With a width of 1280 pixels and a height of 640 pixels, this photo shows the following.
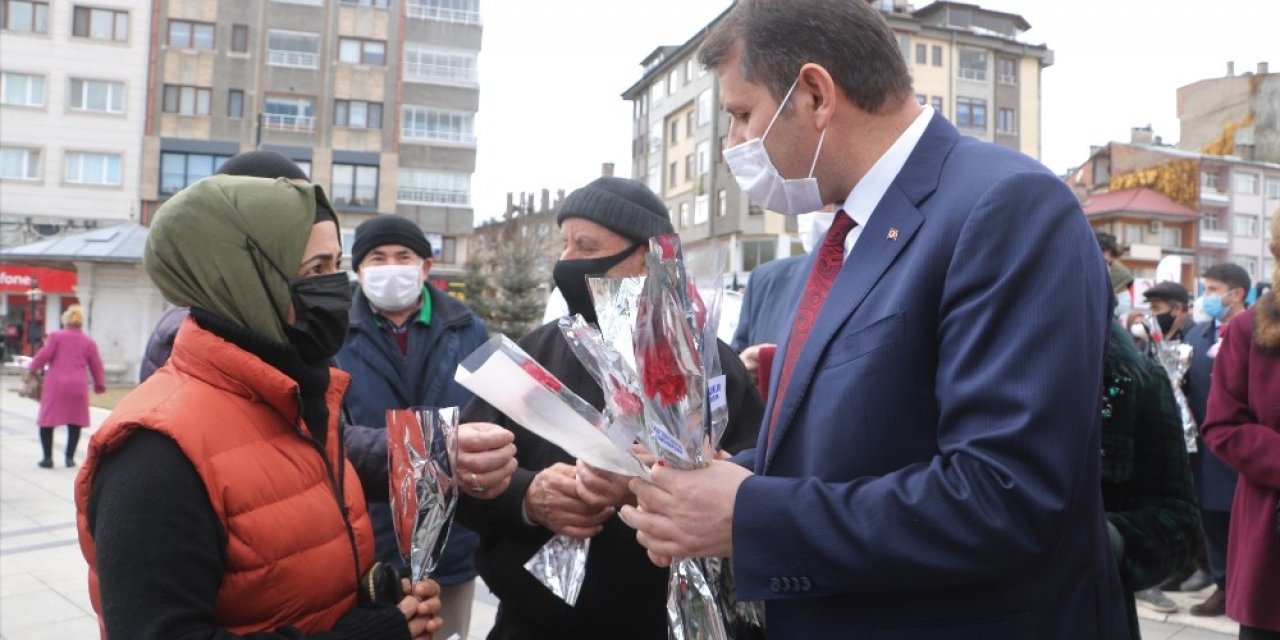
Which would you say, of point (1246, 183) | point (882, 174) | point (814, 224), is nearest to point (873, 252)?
point (882, 174)

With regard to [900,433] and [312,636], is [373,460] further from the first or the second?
[900,433]

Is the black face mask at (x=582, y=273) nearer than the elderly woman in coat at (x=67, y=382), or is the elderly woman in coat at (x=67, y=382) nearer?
the black face mask at (x=582, y=273)

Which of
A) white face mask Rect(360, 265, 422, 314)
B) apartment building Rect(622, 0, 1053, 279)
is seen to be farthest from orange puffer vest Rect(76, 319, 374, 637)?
apartment building Rect(622, 0, 1053, 279)

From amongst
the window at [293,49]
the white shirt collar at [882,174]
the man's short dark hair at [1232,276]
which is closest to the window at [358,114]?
the window at [293,49]

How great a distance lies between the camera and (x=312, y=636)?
6.37 ft

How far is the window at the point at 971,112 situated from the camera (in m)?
50.0

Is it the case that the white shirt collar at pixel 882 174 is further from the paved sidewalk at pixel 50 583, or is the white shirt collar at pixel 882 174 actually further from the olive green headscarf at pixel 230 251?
the paved sidewalk at pixel 50 583

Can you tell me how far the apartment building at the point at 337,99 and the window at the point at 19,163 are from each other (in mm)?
4045

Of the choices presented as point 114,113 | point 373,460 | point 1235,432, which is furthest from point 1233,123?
point 114,113

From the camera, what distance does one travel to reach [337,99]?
139 feet

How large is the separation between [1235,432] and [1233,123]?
30720 millimetres

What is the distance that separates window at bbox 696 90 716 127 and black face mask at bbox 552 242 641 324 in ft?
157

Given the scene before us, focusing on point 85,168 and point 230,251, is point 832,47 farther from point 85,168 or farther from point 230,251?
point 85,168

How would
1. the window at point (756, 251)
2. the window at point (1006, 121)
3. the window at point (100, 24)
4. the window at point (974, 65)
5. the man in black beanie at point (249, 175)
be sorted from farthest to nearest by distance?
the window at point (1006, 121) < the window at point (974, 65) < the window at point (756, 251) < the window at point (100, 24) < the man in black beanie at point (249, 175)
